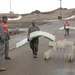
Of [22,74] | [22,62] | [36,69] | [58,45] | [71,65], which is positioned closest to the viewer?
[22,74]

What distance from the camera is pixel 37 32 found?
13.0 metres

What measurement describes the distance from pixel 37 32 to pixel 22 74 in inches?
145

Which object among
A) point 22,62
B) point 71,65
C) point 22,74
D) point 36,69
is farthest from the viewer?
point 22,62

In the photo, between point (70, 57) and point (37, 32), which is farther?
point (37, 32)

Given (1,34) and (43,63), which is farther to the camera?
(43,63)

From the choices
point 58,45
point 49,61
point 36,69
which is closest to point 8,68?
point 36,69

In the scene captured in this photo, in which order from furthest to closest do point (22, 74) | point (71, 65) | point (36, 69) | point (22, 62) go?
point (22, 62) → point (71, 65) → point (36, 69) → point (22, 74)

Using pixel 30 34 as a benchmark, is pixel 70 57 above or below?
below

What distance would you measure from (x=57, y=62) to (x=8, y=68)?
2229 millimetres

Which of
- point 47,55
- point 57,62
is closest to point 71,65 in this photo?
point 57,62

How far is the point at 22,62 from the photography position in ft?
39.2

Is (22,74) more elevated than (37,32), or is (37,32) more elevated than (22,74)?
(37,32)

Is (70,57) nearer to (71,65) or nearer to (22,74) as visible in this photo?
(71,65)

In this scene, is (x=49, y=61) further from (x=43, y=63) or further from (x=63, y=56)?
(x=63, y=56)
